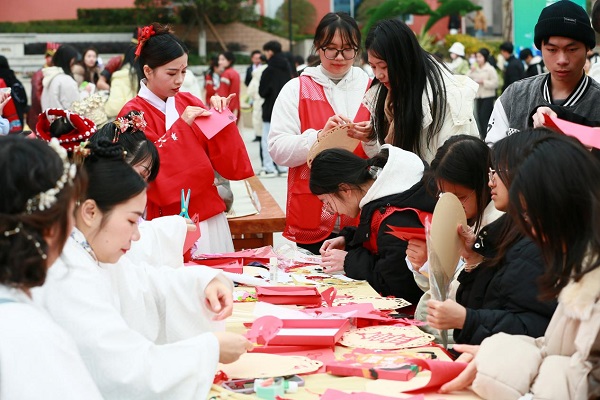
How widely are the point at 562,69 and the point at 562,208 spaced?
1.53 m

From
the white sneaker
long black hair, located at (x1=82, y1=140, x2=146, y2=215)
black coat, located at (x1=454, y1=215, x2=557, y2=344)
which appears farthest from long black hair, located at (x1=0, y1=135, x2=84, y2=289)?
the white sneaker

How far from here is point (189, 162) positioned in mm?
3729

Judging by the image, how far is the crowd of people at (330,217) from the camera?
5.56ft

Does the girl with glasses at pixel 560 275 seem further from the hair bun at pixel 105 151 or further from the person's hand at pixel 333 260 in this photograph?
the person's hand at pixel 333 260

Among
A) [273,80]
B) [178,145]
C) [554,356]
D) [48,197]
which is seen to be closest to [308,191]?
[178,145]

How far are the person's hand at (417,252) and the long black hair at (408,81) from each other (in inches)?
33.8

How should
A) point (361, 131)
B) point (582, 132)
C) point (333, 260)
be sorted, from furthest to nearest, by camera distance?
1. point (361, 131)
2. point (333, 260)
3. point (582, 132)

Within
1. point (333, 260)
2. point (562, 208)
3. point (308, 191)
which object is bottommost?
point (333, 260)

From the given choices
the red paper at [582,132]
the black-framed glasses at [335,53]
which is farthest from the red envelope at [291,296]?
the black-framed glasses at [335,53]

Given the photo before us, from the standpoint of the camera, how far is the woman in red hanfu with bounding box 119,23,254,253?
3.71m

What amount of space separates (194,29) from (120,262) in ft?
76.3

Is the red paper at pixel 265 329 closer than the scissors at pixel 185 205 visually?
Yes

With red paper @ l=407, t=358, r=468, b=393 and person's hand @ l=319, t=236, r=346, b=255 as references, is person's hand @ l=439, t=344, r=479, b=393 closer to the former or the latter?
red paper @ l=407, t=358, r=468, b=393

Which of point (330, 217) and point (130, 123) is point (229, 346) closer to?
point (130, 123)
